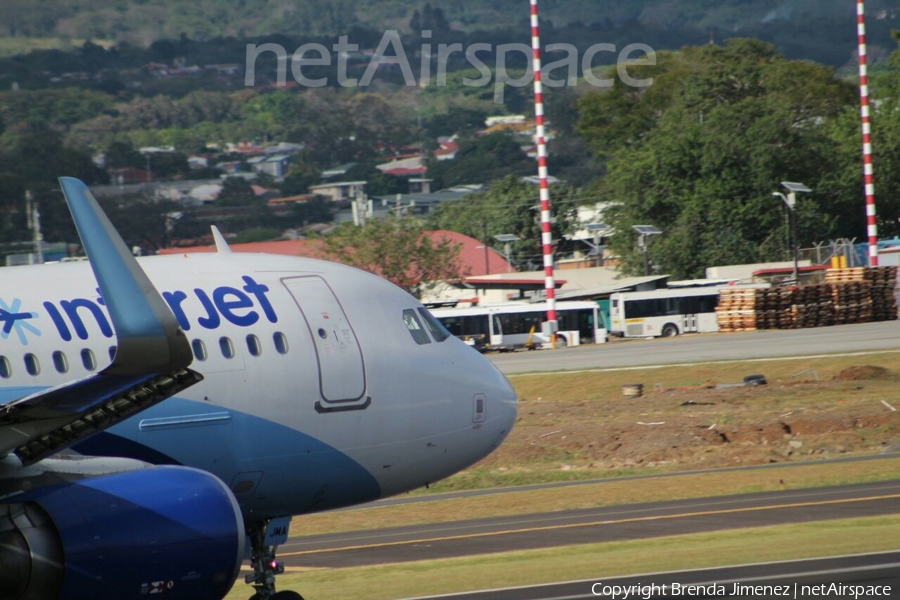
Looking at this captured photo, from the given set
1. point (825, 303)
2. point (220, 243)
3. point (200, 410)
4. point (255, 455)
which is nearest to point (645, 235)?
point (825, 303)

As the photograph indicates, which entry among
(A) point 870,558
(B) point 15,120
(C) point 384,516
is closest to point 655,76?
(B) point 15,120

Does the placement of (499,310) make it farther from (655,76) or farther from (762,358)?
(655,76)

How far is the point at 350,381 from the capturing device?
1558 cm

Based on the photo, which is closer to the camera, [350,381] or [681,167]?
[350,381]

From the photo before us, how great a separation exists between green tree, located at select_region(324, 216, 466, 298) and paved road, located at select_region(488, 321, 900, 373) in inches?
1128

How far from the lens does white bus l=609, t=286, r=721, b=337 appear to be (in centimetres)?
7944

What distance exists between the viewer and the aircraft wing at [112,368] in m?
10.1

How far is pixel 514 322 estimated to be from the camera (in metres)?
80.6

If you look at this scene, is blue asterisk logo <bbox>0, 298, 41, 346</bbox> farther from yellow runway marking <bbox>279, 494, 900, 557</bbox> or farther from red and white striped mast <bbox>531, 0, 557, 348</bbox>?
red and white striped mast <bbox>531, 0, 557, 348</bbox>

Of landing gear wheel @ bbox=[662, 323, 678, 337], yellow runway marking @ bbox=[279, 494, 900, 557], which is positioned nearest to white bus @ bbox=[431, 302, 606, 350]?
landing gear wheel @ bbox=[662, 323, 678, 337]

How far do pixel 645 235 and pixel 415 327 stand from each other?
8285 cm

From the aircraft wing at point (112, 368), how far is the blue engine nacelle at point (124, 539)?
63 cm

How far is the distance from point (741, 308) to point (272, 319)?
57424 mm

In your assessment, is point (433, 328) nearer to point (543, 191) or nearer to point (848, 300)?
point (543, 191)
